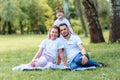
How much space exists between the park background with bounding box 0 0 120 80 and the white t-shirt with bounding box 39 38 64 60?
0.74 m

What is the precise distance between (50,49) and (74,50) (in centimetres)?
68

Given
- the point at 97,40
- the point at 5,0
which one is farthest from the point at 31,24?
the point at 97,40

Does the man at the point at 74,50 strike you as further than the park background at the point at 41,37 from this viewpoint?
Yes

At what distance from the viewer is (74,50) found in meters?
9.36

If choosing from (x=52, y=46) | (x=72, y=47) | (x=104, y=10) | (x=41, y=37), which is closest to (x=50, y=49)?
(x=52, y=46)

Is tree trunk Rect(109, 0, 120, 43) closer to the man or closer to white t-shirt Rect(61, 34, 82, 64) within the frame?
the man

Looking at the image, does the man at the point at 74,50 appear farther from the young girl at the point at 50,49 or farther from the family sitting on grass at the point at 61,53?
the young girl at the point at 50,49

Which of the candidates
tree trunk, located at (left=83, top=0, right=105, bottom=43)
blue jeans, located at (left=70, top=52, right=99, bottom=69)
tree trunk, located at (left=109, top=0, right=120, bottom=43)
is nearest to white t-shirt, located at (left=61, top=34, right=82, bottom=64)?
blue jeans, located at (left=70, top=52, right=99, bottom=69)

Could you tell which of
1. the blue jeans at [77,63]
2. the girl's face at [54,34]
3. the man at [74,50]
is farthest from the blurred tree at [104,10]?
the blue jeans at [77,63]

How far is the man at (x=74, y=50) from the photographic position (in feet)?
29.9

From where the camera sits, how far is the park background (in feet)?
27.7

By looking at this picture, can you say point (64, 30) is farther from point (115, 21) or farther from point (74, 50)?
point (115, 21)

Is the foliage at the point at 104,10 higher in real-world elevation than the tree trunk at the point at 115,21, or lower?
higher

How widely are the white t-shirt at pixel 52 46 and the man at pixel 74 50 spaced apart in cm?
16
